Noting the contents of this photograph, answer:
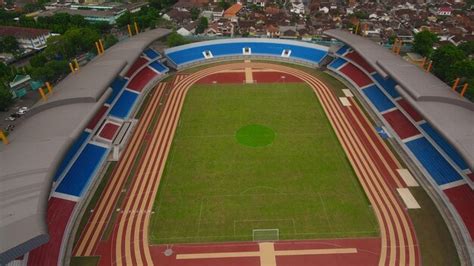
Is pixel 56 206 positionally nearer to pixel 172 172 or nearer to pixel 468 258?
pixel 172 172

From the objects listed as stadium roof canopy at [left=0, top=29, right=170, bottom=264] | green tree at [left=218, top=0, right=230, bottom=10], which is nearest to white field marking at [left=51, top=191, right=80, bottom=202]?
stadium roof canopy at [left=0, top=29, right=170, bottom=264]

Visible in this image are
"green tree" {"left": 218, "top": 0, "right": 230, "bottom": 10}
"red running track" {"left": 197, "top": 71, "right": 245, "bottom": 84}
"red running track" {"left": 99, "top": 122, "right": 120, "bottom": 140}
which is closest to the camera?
"red running track" {"left": 99, "top": 122, "right": 120, "bottom": 140}

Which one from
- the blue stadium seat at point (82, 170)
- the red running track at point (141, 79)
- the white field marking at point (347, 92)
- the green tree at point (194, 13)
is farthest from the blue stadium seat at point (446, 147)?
the green tree at point (194, 13)

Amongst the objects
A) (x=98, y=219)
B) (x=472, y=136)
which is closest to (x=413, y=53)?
(x=472, y=136)

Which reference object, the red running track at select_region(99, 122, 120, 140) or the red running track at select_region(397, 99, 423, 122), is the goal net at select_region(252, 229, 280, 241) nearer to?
the red running track at select_region(99, 122, 120, 140)

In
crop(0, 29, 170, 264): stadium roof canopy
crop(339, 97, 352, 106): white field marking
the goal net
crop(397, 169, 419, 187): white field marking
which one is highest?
crop(0, 29, 170, 264): stadium roof canopy

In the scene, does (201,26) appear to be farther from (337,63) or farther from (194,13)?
(337,63)

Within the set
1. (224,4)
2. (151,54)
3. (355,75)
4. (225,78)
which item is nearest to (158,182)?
(225,78)

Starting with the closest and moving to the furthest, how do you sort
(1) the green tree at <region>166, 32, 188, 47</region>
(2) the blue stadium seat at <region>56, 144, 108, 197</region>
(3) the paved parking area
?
(2) the blue stadium seat at <region>56, 144, 108, 197</region> < (3) the paved parking area < (1) the green tree at <region>166, 32, 188, 47</region>
